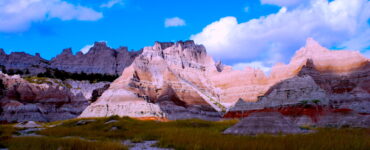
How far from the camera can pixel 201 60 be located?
133 m

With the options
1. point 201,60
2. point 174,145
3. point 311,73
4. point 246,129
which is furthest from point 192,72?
point 174,145

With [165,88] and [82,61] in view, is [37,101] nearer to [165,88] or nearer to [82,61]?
[165,88]

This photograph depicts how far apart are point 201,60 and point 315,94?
6967 centimetres

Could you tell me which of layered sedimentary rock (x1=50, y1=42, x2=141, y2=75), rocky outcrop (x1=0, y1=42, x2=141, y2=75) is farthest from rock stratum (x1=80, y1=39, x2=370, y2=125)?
rocky outcrop (x1=0, y1=42, x2=141, y2=75)

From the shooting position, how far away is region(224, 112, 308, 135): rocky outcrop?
24406 millimetres

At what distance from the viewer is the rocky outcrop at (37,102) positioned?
83.6 metres

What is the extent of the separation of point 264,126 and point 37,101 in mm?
91103

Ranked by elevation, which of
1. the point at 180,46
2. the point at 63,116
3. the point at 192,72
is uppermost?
the point at 180,46

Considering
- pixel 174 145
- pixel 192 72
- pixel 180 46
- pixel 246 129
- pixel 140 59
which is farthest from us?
pixel 180 46

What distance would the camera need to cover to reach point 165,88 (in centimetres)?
9869

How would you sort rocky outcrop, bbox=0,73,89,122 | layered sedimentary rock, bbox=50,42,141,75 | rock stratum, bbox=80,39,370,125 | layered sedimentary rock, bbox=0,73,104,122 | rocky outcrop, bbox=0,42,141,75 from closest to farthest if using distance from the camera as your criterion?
rock stratum, bbox=80,39,370,125 < rocky outcrop, bbox=0,73,89,122 < layered sedimentary rock, bbox=0,73,104,122 < rocky outcrop, bbox=0,42,141,75 < layered sedimentary rock, bbox=50,42,141,75

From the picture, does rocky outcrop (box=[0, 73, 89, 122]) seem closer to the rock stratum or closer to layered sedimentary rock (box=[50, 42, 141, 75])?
the rock stratum

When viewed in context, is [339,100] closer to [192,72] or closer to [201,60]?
[192,72]

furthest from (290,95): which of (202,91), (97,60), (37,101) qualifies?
(97,60)
